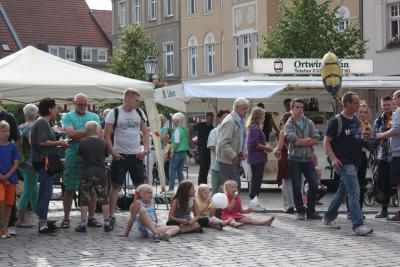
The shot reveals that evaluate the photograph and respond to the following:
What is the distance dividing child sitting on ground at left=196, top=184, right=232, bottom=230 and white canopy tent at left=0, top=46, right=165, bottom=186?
2216 millimetres

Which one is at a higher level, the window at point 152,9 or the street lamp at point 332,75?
the window at point 152,9

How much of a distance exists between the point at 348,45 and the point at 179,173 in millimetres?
13606

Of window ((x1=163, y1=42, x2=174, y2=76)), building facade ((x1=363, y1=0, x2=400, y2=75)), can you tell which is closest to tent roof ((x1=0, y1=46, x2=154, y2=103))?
building facade ((x1=363, y1=0, x2=400, y2=75))

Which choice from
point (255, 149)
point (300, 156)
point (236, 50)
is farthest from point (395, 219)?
point (236, 50)

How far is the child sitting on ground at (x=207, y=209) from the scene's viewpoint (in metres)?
10.8

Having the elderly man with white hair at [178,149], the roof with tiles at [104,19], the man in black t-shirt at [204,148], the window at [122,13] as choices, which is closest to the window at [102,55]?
the roof with tiles at [104,19]

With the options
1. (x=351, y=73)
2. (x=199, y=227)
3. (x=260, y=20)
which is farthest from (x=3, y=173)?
(x=260, y=20)

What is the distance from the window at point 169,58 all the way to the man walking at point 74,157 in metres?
36.4

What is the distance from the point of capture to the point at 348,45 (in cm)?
2839

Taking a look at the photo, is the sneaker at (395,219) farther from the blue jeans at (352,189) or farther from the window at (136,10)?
the window at (136,10)

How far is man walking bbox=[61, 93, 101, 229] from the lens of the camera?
10977mm

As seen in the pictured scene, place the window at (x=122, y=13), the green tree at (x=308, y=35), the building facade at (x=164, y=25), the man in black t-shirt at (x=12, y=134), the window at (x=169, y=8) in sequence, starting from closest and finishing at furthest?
the man in black t-shirt at (x=12, y=134) < the green tree at (x=308, y=35) < the building facade at (x=164, y=25) < the window at (x=169, y=8) < the window at (x=122, y=13)

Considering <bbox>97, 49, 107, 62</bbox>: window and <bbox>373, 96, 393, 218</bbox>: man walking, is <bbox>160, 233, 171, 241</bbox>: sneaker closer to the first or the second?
<bbox>373, 96, 393, 218</bbox>: man walking

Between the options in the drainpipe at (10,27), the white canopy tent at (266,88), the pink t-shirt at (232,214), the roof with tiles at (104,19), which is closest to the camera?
the pink t-shirt at (232,214)
